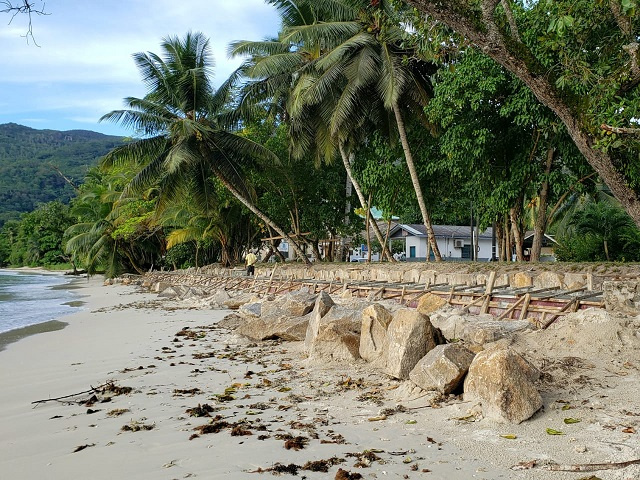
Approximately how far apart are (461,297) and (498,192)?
528 cm

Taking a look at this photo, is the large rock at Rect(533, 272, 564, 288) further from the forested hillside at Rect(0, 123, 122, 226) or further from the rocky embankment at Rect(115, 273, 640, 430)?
the forested hillside at Rect(0, 123, 122, 226)

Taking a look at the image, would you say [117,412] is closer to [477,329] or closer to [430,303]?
[477,329]

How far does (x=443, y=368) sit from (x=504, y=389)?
27.0 inches

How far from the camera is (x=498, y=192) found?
14086 mm

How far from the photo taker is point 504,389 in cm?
426

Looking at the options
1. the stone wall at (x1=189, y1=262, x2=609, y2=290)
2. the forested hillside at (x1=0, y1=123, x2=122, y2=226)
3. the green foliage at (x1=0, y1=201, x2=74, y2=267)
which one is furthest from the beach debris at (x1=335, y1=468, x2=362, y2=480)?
the forested hillside at (x1=0, y1=123, x2=122, y2=226)

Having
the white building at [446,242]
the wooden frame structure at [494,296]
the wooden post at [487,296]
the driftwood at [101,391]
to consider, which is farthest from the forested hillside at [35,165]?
the driftwood at [101,391]

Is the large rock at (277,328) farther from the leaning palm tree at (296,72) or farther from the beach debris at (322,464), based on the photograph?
the leaning palm tree at (296,72)

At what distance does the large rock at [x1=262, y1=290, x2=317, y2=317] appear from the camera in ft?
30.1

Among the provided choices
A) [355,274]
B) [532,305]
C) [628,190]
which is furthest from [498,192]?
[628,190]

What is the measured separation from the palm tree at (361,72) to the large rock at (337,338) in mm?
8902

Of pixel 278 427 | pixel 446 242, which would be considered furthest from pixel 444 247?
pixel 278 427

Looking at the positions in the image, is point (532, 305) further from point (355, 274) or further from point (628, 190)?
point (355, 274)

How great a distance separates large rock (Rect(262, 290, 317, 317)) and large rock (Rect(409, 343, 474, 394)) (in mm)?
4228
